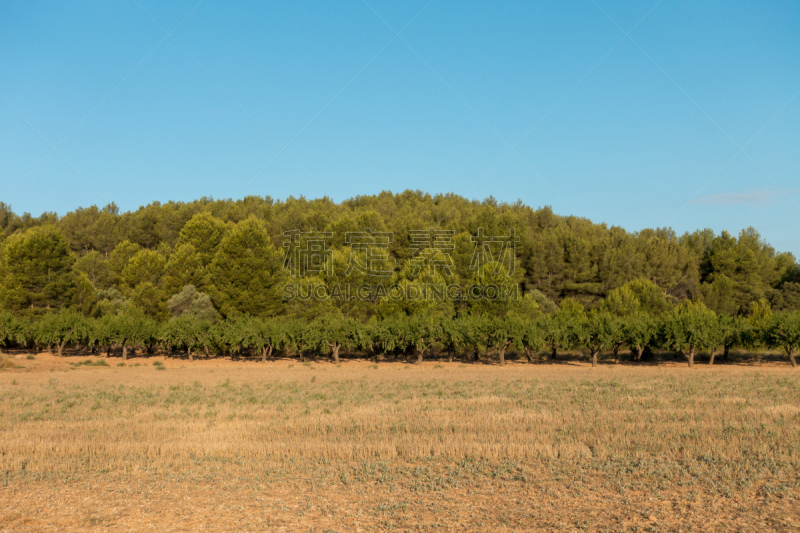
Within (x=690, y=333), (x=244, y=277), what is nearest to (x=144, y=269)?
(x=244, y=277)

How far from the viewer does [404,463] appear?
13.1 metres

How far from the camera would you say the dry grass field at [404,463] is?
8969 mm

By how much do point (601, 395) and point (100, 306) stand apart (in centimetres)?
6365

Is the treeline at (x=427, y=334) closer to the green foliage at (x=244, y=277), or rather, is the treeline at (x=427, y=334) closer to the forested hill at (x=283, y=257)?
the green foliage at (x=244, y=277)

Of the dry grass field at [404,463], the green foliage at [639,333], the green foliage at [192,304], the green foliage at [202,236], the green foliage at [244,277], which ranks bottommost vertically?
the dry grass field at [404,463]

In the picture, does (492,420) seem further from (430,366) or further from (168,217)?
(168,217)

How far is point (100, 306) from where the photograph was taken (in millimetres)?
69188

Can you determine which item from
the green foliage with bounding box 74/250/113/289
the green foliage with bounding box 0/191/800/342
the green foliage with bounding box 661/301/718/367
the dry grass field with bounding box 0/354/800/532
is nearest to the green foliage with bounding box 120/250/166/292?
the green foliage with bounding box 0/191/800/342

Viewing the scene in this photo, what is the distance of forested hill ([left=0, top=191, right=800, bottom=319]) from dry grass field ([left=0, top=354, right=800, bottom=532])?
42.9 m

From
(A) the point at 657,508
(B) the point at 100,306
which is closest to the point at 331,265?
(B) the point at 100,306

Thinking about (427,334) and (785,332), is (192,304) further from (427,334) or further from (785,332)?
(785,332)

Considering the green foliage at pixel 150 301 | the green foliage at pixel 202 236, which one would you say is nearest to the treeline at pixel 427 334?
the green foliage at pixel 150 301

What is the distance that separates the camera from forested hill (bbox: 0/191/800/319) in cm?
6538

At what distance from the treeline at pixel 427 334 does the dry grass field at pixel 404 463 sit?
2788 cm
